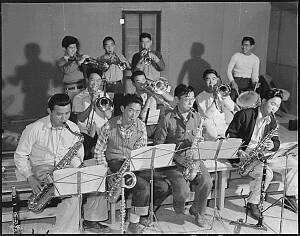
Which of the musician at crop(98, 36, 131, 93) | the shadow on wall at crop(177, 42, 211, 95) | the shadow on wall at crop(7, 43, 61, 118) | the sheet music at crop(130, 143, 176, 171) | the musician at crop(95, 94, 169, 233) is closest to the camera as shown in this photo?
the sheet music at crop(130, 143, 176, 171)

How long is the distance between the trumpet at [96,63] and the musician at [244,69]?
5.81 feet

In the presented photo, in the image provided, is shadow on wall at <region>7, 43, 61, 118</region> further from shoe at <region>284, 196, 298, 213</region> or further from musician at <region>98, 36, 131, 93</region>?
shoe at <region>284, 196, 298, 213</region>

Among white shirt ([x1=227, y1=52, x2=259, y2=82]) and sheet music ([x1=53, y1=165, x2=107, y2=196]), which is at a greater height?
white shirt ([x1=227, y1=52, x2=259, y2=82])

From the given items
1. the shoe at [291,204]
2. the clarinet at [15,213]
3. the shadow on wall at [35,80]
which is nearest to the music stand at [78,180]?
the clarinet at [15,213]

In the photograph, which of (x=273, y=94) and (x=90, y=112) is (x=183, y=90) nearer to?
(x=273, y=94)

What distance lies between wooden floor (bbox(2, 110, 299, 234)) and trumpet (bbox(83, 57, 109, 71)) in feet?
6.18

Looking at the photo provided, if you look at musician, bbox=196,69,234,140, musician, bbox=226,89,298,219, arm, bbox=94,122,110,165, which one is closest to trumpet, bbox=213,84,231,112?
musician, bbox=196,69,234,140

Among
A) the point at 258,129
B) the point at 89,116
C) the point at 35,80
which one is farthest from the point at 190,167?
the point at 35,80

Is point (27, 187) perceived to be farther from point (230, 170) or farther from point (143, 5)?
point (143, 5)

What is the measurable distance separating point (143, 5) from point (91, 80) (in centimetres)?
181

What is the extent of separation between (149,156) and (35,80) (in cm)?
302

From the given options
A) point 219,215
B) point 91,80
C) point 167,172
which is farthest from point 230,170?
point 91,80

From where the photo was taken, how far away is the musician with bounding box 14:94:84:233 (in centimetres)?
353

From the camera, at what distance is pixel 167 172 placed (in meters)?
3.91
